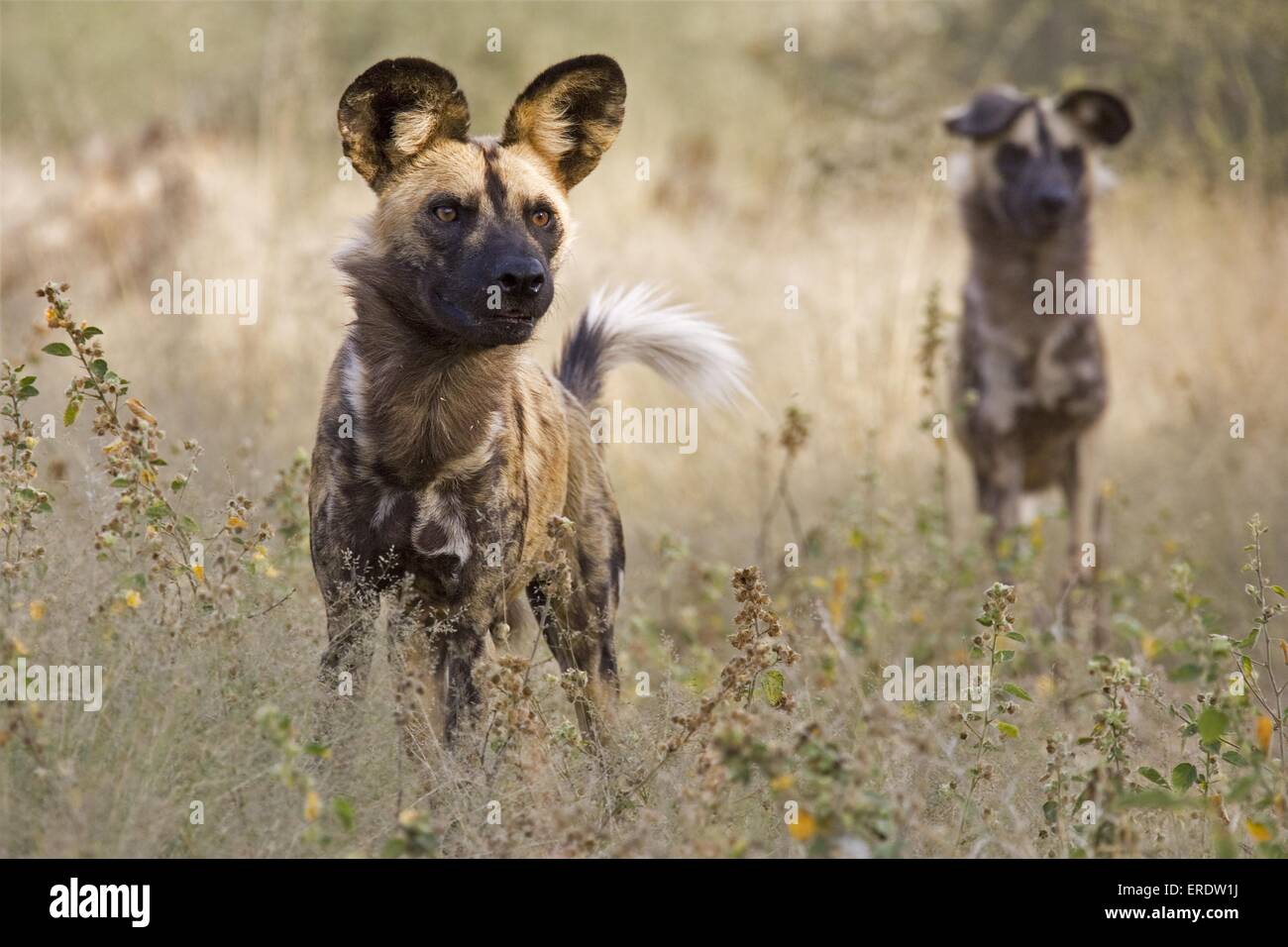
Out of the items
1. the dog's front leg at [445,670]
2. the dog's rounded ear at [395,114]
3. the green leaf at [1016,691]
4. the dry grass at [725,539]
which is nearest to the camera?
the dry grass at [725,539]

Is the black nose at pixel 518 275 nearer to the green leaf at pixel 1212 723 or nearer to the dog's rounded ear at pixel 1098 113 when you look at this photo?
the green leaf at pixel 1212 723

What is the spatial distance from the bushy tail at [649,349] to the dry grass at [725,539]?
22cm

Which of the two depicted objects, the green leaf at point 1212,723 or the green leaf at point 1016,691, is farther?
the green leaf at point 1016,691

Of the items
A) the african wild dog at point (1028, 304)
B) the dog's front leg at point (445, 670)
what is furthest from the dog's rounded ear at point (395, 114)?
the african wild dog at point (1028, 304)

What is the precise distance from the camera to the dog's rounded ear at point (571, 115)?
434cm

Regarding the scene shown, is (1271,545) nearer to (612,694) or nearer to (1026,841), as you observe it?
(612,694)

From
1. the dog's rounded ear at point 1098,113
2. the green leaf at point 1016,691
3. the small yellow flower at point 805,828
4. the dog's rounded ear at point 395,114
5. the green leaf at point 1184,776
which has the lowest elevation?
the small yellow flower at point 805,828

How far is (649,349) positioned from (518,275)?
130 cm

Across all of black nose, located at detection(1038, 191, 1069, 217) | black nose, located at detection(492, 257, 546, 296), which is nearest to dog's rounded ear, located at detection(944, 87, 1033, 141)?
black nose, located at detection(1038, 191, 1069, 217)

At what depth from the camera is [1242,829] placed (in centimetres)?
389

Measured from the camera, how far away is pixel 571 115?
14.7ft

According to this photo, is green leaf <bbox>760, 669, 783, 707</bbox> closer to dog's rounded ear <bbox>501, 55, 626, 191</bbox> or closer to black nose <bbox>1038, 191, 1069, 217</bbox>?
dog's rounded ear <bbox>501, 55, 626, 191</bbox>

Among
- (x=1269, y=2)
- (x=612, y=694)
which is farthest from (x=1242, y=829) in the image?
(x=1269, y=2)

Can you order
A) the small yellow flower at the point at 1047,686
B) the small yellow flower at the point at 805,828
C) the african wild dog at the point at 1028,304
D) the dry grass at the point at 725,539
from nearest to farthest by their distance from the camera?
the small yellow flower at the point at 805,828
the dry grass at the point at 725,539
the small yellow flower at the point at 1047,686
the african wild dog at the point at 1028,304
